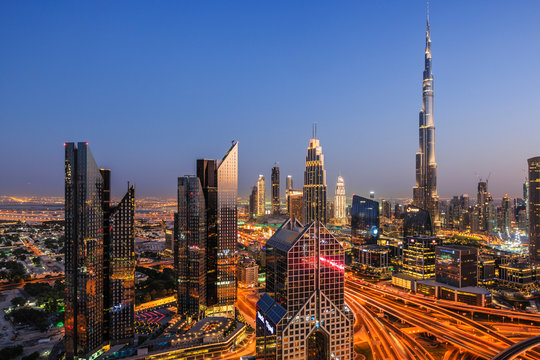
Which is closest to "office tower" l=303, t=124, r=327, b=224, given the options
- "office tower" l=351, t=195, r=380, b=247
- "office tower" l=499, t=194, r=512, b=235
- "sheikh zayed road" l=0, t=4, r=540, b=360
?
"office tower" l=351, t=195, r=380, b=247

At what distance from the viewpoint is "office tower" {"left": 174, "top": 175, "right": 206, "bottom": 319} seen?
64875 millimetres

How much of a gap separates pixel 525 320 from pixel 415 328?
23.6 meters

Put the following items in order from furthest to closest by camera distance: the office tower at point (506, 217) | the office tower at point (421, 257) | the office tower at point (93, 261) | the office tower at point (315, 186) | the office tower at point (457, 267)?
the office tower at point (506, 217) → the office tower at point (315, 186) → the office tower at point (421, 257) → the office tower at point (457, 267) → the office tower at point (93, 261)

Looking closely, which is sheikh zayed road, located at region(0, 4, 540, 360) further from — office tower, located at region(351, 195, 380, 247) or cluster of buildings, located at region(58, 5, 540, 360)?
office tower, located at region(351, 195, 380, 247)

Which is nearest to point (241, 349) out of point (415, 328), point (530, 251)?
point (415, 328)

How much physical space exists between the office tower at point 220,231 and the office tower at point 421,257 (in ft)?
185

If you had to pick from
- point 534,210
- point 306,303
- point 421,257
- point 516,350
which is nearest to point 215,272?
point 306,303

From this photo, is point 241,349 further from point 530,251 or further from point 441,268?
point 530,251

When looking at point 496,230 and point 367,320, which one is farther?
point 496,230

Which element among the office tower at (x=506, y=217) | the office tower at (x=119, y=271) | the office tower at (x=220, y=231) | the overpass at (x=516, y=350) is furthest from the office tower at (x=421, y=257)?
the office tower at (x=506, y=217)

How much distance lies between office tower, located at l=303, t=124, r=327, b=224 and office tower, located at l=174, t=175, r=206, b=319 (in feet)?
350

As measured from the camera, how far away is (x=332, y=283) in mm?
41000

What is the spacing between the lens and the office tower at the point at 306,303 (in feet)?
128

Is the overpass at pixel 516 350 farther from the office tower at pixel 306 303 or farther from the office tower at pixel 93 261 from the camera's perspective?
the office tower at pixel 93 261
